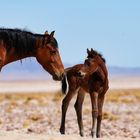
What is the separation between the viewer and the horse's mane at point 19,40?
15.9 meters

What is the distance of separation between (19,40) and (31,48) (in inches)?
14.2

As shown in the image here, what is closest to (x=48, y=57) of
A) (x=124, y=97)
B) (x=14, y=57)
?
(x=14, y=57)

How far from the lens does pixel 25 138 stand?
1502cm

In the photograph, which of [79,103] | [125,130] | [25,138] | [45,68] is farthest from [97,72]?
[125,130]

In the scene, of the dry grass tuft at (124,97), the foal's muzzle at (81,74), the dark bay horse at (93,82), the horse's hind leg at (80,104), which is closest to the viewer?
the dark bay horse at (93,82)

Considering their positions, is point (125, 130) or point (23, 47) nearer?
point (23, 47)

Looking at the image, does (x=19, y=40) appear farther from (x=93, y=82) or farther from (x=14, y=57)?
(x=93, y=82)

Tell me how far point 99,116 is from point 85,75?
121cm

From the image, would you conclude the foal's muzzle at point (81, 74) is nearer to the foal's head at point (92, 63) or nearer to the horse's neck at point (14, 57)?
the foal's head at point (92, 63)

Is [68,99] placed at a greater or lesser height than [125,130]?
greater

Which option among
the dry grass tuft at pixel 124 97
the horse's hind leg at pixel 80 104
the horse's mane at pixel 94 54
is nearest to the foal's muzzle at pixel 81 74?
the horse's mane at pixel 94 54

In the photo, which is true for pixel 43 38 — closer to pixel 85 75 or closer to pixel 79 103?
pixel 85 75

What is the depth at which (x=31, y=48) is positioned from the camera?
52.6 ft

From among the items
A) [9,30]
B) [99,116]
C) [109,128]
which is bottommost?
[109,128]
